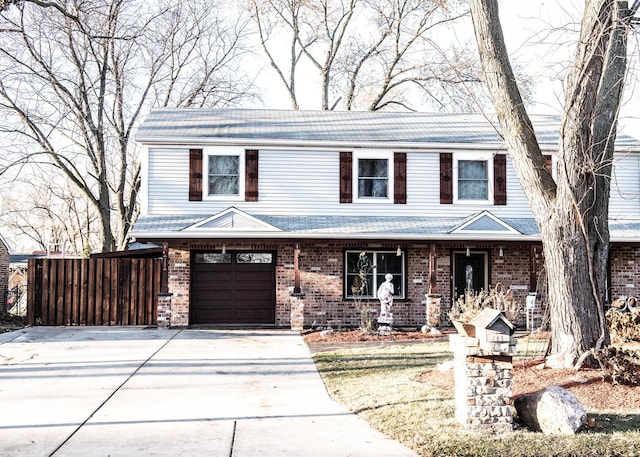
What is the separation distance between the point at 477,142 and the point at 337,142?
166 inches

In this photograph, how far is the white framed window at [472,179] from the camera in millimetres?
18188

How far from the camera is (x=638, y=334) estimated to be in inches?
498

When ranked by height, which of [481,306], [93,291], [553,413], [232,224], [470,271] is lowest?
[553,413]

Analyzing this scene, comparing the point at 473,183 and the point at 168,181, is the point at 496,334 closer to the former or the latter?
the point at 473,183

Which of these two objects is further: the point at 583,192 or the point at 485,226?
the point at 485,226

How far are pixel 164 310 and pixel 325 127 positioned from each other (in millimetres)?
7608

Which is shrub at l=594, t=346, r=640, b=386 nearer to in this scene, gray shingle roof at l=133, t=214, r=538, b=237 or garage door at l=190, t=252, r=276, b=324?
gray shingle roof at l=133, t=214, r=538, b=237

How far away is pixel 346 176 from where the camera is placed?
1795 cm

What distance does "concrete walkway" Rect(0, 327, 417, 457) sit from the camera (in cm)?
616

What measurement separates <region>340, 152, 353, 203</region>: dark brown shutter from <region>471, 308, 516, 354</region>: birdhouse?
11.4 meters

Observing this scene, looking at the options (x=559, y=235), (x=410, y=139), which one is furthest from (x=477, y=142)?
(x=559, y=235)

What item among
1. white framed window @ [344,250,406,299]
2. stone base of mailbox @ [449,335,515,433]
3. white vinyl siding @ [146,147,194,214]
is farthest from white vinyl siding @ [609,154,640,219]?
stone base of mailbox @ [449,335,515,433]

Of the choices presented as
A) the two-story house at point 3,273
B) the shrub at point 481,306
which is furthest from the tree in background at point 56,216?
the shrub at point 481,306

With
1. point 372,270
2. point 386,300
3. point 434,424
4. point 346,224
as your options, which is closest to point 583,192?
point 434,424
